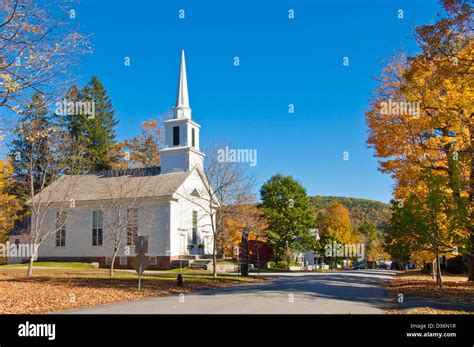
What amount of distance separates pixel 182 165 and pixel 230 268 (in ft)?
37.0

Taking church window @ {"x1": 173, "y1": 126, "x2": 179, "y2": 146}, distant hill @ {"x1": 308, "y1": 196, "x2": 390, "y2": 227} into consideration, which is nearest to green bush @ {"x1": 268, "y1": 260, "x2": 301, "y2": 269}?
church window @ {"x1": 173, "y1": 126, "x2": 179, "y2": 146}

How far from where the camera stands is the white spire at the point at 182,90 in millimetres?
47578

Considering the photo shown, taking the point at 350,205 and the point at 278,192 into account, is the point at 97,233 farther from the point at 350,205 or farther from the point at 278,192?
the point at 350,205

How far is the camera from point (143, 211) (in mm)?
40438

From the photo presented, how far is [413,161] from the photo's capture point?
26156 mm

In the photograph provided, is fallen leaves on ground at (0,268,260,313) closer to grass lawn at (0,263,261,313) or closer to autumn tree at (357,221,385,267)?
grass lawn at (0,263,261,313)

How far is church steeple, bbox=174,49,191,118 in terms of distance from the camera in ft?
155

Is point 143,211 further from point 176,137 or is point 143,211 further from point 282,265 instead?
point 282,265

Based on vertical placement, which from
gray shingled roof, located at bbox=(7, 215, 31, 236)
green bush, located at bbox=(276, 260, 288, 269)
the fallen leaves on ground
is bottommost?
green bush, located at bbox=(276, 260, 288, 269)

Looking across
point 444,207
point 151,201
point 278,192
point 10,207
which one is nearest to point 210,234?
point 151,201

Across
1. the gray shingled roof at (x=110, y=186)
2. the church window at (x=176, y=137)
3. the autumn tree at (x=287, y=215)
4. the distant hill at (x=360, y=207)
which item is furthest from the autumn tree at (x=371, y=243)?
the gray shingled roof at (x=110, y=186)

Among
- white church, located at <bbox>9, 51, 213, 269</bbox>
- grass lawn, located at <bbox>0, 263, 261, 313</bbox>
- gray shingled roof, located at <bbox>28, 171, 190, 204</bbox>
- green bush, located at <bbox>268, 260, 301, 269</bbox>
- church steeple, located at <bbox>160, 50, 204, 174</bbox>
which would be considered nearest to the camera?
grass lawn, located at <bbox>0, 263, 261, 313</bbox>

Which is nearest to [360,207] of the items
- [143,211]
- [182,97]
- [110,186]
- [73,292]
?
[182,97]

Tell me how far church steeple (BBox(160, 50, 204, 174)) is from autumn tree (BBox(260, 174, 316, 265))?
13152 mm
